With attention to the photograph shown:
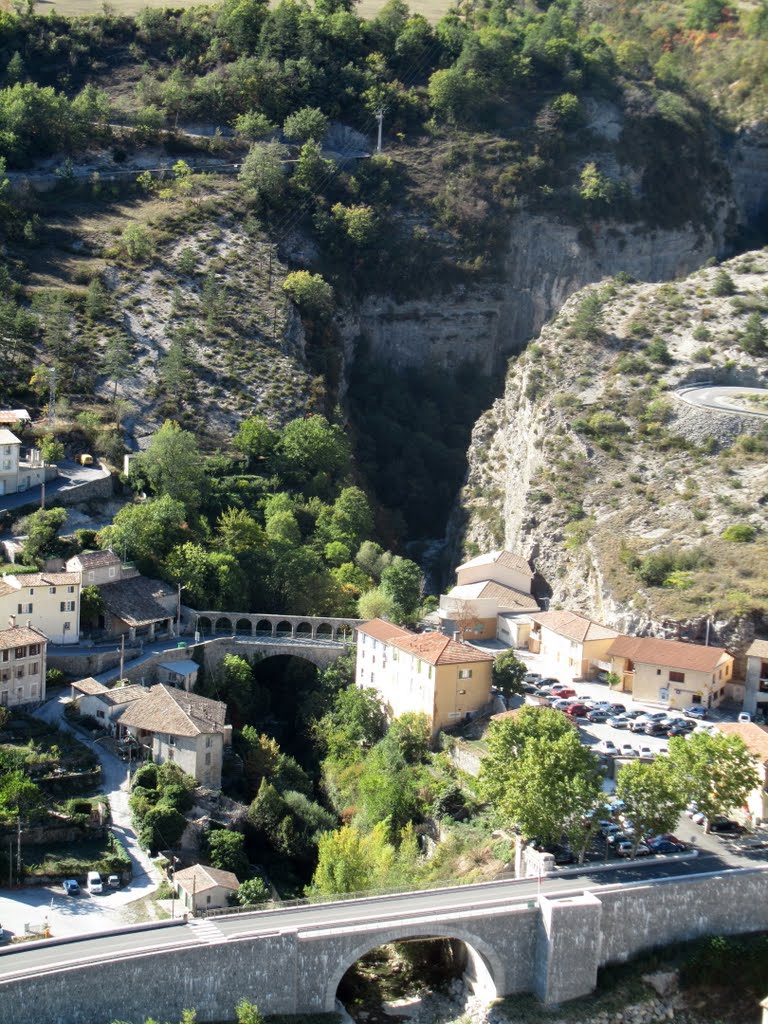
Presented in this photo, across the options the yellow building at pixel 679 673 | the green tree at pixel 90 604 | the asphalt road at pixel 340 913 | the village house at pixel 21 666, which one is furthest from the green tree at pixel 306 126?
the asphalt road at pixel 340 913

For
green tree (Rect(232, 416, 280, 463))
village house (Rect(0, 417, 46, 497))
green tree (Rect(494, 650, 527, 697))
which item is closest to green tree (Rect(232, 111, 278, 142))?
green tree (Rect(232, 416, 280, 463))

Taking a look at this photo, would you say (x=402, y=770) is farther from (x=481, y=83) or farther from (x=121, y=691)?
(x=481, y=83)

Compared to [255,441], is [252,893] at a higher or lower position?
lower

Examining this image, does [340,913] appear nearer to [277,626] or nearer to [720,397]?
[277,626]

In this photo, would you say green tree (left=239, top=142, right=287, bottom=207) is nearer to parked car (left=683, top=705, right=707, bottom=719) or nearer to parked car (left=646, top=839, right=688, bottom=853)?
parked car (left=683, top=705, right=707, bottom=719)

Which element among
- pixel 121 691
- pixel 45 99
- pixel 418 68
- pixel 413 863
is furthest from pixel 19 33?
pixel 413 863

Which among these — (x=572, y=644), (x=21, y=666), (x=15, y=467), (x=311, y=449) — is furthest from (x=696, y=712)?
(x=15, y=467)
